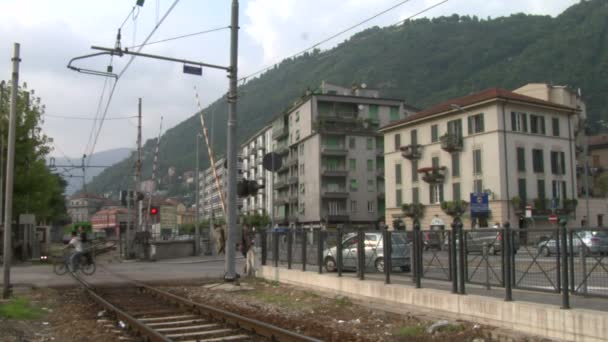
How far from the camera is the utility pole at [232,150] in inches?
712

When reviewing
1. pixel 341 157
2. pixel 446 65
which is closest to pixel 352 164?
pixel 341 157

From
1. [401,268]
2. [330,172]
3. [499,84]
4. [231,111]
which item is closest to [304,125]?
[330,172]

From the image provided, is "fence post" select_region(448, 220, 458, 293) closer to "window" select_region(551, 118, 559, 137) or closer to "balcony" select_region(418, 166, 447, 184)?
"balcony" select_region(418, 166, 447, 184)

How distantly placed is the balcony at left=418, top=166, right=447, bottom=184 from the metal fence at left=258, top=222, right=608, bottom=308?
44.0 metres

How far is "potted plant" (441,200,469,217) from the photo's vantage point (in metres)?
56.4

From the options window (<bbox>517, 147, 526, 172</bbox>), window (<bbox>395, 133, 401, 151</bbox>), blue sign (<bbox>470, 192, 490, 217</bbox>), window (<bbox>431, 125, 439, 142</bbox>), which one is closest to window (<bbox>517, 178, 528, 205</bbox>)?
window (<bbox>517, 147, 526, 172</bbox>)

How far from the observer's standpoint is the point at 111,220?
121062 millimetres

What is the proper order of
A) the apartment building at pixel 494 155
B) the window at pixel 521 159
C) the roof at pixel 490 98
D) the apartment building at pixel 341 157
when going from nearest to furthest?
the apartment building at pixel 494 155
the window at pixel 521 159
the roof at pixel 490 98
the apartment building at pixel 341 157

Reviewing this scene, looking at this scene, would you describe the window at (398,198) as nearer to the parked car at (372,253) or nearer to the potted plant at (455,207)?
the potted plant at (455,207)

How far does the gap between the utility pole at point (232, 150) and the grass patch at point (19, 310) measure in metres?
5.59

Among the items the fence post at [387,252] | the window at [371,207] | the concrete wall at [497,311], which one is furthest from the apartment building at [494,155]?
the concrete wall at [497,311]

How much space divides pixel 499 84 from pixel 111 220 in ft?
253

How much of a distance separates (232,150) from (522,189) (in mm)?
42433

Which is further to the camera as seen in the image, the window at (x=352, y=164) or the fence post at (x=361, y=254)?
the window at (x=352, y=164)
